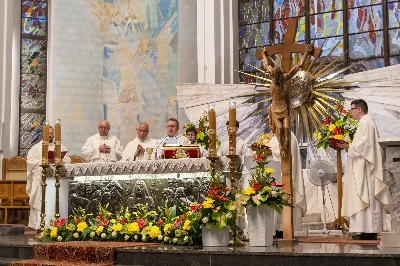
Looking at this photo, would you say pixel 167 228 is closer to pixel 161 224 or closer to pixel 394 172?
pixel 161 224

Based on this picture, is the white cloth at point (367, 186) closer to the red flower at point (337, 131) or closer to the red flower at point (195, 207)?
the red flower at point (337, 131)

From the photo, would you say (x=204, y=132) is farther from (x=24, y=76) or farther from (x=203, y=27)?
(x=24, y=76)

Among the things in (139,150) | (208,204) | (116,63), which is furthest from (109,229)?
(116,63)

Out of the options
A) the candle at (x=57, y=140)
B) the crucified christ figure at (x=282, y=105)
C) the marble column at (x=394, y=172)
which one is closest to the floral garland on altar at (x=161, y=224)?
the candle at (x=57, y=140)

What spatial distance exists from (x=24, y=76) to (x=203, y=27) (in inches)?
163

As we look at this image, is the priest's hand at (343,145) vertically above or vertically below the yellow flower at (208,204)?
above

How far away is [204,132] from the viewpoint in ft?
36.6

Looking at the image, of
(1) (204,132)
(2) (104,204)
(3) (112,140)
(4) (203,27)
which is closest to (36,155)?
(3) (112,140)

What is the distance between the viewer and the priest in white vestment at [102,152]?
13156 mm

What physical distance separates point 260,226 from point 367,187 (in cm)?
222

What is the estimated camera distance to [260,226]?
8.37 m

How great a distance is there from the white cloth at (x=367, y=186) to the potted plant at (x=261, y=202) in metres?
1.82

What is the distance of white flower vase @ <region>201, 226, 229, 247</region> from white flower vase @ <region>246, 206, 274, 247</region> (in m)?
0.28

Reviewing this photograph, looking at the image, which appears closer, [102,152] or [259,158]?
[259,158]
